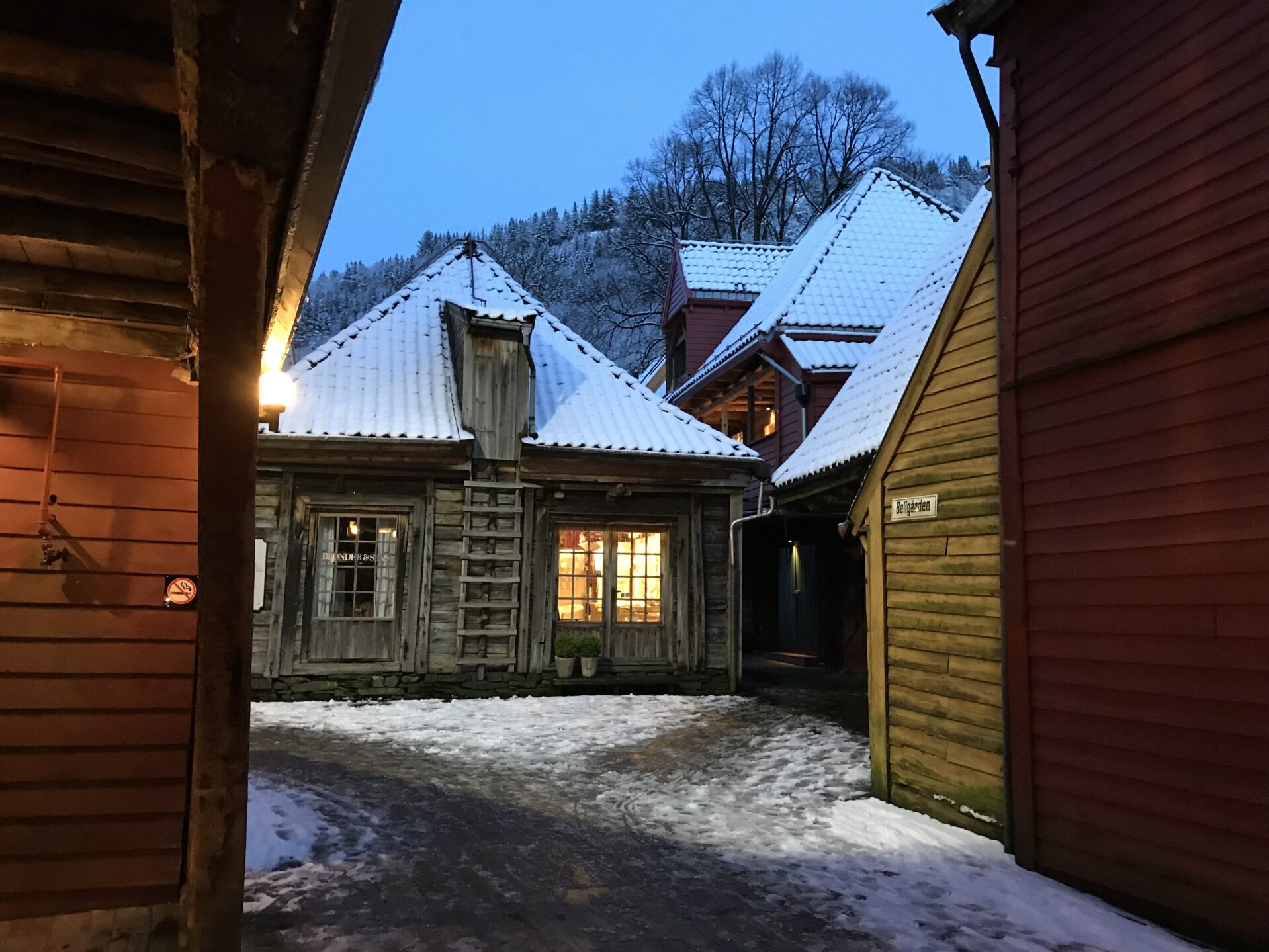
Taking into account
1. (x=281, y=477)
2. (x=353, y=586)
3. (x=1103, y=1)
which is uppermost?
(x=1103, y=1)

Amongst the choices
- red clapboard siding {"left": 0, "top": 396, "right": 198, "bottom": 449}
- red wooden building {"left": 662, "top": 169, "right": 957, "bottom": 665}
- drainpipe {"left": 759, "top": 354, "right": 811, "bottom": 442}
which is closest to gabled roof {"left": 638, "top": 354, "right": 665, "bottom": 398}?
red wooden building {"left": 662, "top": 169, "right": 957, "bottom": 665}

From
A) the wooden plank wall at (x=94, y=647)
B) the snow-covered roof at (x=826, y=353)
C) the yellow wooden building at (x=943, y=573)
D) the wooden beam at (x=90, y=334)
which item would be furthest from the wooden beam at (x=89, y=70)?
the snow-covered roof at (x=826, y=353)

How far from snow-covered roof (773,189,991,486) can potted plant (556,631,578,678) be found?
3.91 meters

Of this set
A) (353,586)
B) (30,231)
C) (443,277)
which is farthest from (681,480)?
(30,231)

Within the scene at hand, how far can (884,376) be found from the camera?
9.72 m

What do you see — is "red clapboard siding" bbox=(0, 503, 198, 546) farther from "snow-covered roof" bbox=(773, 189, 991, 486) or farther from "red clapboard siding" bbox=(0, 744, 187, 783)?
"snow-covered roof" bbox=(773, 189, 991, 486)

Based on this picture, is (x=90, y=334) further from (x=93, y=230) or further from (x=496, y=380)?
(x=496, y=380)

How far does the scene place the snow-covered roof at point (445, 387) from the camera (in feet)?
39.6

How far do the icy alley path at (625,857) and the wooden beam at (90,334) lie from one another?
10.1ft

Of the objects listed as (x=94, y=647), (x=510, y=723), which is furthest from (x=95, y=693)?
(x=510, y=723)

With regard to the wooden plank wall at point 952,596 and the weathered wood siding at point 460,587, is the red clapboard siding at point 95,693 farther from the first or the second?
the weathered wood siding at point 460,587

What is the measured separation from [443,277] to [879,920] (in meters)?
13.8

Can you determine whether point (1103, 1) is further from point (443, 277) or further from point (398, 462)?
point (443, 277)

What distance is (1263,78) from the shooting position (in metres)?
4.19
